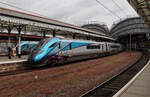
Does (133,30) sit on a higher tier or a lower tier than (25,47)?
higher

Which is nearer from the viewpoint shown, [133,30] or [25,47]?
[25,47]

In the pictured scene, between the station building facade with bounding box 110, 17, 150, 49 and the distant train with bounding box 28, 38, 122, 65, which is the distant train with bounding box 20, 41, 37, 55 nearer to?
the distant train with bounding box 28, 38, 122, 65

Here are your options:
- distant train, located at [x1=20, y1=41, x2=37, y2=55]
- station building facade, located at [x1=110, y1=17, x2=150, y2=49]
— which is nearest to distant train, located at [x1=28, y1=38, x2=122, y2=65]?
distant train, located at [x1=20, y1=41, x2=37, y2=55]

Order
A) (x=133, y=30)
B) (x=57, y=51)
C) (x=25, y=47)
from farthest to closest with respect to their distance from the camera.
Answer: (x=133, y=30) → (x=25, y=47) → (x=57, y=51)

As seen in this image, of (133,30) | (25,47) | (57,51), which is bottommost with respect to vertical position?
(57,51)

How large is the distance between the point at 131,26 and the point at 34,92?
319 feet

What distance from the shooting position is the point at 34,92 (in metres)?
7.80

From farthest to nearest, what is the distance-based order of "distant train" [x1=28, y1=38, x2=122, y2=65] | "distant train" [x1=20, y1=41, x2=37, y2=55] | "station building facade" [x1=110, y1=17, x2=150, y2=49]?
1. "station building facade" [x1=110, y1=17, x2=150, y2=49]
2. "distant train" [x1=20, y1=41, x2=37, y2=55]
3. "distant train" [x1=28, y1=38, x2=122, y2=65]

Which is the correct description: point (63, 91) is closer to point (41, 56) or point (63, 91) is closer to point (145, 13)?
point (41, 56)

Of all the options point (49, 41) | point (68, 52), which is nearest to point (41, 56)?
point (49, 41)

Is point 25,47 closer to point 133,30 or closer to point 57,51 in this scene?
point 57,51

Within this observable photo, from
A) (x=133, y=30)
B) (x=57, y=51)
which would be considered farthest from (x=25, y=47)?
(x=133, y=30)

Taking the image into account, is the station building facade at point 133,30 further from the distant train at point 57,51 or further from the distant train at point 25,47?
the distant train at point 57,51

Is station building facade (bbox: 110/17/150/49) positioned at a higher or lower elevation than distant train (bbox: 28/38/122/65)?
higher
